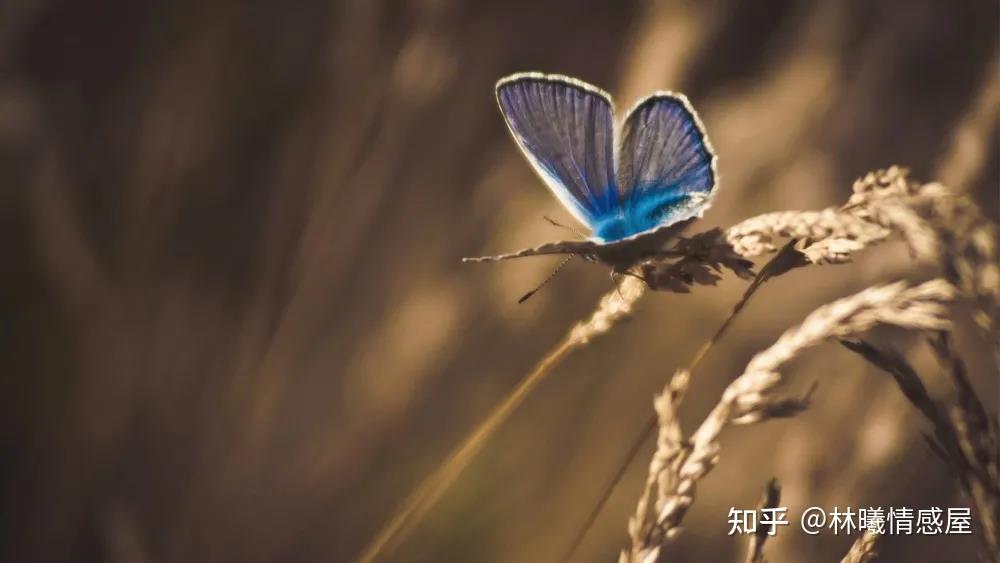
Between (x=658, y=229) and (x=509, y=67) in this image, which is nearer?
(x=658, y=229)

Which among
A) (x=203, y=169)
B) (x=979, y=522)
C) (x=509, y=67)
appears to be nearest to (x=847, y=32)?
(x=509, y=67)

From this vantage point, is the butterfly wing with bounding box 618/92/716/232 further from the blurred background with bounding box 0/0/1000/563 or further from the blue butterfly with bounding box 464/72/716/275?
the blurred background with bounding box 0/0/1000/563

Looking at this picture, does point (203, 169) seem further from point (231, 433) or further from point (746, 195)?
point (746, 195)

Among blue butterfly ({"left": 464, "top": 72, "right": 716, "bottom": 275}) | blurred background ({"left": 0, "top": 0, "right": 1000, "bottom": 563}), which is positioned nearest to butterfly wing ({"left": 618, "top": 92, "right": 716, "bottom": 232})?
blue butterfly ({"left": 464, "top": 72, "right": 716, "bottom": 275})

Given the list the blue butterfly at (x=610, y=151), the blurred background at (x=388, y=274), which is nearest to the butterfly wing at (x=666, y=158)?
the blue butterfly at (x=610, y=151)

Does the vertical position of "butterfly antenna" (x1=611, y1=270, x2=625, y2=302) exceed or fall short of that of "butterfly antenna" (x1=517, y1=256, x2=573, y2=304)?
it falls short

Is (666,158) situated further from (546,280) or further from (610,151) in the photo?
(546,280)
